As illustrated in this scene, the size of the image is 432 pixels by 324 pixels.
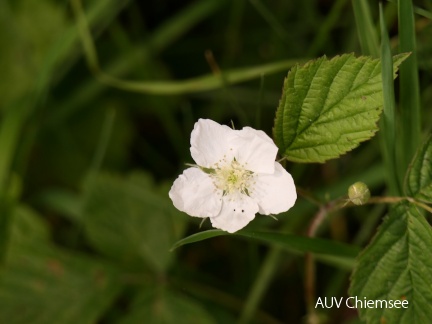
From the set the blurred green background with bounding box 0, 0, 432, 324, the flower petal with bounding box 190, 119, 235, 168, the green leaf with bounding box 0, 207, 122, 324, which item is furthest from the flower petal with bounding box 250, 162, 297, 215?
the green leaf with bounding box 0, 207, 122, 324

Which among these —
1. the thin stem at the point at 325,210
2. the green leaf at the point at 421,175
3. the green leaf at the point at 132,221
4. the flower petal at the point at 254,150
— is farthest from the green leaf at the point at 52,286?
the green leaf at the point at 421,175

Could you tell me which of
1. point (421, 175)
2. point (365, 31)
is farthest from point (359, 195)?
point (365, 31)

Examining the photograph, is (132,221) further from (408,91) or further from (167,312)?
(408,91)

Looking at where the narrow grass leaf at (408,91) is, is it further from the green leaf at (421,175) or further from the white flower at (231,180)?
the white flower at (231,180)

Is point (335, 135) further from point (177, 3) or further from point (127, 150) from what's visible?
point (177, 3)

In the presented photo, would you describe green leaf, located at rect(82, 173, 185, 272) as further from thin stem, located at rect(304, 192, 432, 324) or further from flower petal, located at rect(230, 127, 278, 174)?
flower petal, located at rect(230, 127, 278, 174)

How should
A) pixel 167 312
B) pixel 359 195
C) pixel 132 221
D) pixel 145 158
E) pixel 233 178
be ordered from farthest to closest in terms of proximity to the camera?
1. pixel 145 158
2. pixel 132 221
3. pixel 167 312
4. pixel 233 178
5. pixel 359 195

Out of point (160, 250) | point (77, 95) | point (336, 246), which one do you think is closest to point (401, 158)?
point (336, 246)
